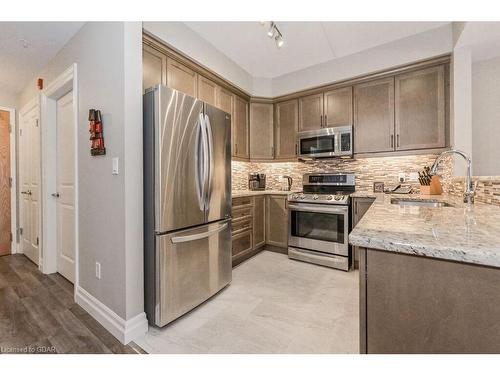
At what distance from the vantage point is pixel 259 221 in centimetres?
342

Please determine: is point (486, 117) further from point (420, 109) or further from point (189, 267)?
point (189, 267)

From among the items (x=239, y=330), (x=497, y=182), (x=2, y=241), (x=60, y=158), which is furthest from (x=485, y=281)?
(x=2, y=241)

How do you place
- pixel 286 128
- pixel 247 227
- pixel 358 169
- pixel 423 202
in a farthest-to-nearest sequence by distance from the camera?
1. pixel 286 128
2. pixel 358 169
3. pixel 247 227
4. pixel 423 202

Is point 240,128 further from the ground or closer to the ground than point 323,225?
further from the ground

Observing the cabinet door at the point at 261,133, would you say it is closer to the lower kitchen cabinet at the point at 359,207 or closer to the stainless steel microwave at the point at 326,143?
the stainless steel microwave at the point at 326,143

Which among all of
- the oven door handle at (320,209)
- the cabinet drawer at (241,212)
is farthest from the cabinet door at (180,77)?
the oven door handle at (320,209)

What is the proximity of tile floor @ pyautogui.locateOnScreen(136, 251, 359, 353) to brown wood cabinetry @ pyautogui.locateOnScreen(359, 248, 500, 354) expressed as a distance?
3.48ft

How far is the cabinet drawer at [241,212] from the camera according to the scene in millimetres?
2916

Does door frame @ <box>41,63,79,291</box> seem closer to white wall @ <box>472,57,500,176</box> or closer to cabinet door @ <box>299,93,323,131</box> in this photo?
cabinet door @ <box>299,93,323,131</box>

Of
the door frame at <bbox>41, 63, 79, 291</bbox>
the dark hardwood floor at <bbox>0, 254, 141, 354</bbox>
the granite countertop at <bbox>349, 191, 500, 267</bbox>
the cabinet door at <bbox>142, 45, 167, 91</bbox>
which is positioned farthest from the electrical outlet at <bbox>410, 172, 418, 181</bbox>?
the door frame at <bbox>41, 63, 79, 291</bbox>

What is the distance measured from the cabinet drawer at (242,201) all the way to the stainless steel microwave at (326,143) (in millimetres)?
1035

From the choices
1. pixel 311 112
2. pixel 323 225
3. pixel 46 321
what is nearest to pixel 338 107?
pixel 311 112

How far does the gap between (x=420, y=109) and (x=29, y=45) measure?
416cm

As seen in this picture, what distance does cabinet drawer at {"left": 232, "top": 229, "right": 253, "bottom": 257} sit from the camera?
2.96m
